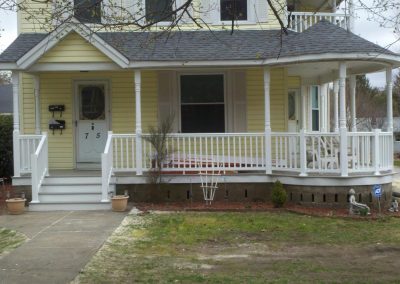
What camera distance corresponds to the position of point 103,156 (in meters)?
12.0

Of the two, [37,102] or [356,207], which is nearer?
[356,207]

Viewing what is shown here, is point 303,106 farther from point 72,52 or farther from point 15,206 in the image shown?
point 15,206

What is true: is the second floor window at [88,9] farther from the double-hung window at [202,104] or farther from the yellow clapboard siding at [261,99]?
the yellow clapboard siding at [261,99]

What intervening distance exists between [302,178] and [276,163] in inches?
32.7

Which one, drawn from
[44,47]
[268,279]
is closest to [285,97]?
[44,47]

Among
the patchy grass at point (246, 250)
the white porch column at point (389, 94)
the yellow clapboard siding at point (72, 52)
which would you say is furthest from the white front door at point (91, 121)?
the white porch column at point (389, 94)

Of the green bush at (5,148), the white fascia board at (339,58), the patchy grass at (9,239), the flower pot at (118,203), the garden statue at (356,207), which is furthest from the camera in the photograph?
the green bush at (5,148)

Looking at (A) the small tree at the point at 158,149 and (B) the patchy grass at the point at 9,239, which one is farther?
(A) the small tree at the point at 158,149

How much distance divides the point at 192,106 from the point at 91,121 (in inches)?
108

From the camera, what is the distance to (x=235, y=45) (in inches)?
544

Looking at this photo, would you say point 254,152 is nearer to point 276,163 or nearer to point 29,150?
point 276,163

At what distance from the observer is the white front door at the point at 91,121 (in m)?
14.7

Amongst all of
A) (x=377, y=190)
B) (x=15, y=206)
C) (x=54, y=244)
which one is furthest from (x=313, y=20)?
(x=54, y=244)

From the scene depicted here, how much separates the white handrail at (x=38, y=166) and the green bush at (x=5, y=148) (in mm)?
3924
